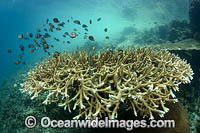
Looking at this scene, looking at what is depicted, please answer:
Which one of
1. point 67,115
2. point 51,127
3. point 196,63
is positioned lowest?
point 51,127

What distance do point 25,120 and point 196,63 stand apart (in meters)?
8.67

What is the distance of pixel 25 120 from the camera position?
5.34 meters

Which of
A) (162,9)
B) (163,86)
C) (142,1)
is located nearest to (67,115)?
(163,86)

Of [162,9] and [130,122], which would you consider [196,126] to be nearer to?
[130,122]

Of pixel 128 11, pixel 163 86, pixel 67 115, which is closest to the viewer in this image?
pixel 163 86

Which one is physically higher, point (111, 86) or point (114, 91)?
point (111, 86)

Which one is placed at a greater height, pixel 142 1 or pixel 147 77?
pixel 142 1

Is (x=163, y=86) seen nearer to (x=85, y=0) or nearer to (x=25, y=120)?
(x=25, y=120)

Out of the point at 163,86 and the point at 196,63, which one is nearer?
the point at 163,86

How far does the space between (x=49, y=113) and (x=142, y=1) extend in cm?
3327

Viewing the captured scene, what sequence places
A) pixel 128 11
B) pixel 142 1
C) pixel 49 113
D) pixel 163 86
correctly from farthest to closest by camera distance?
1. pixel 128 11
2. pixel 142 1
3. pixel 49 113
4. pixel 163 86

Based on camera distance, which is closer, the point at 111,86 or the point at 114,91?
the point at 114,91

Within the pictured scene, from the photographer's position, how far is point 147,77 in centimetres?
286

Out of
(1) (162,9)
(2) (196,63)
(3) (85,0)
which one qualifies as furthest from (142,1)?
(2) (196,63)
